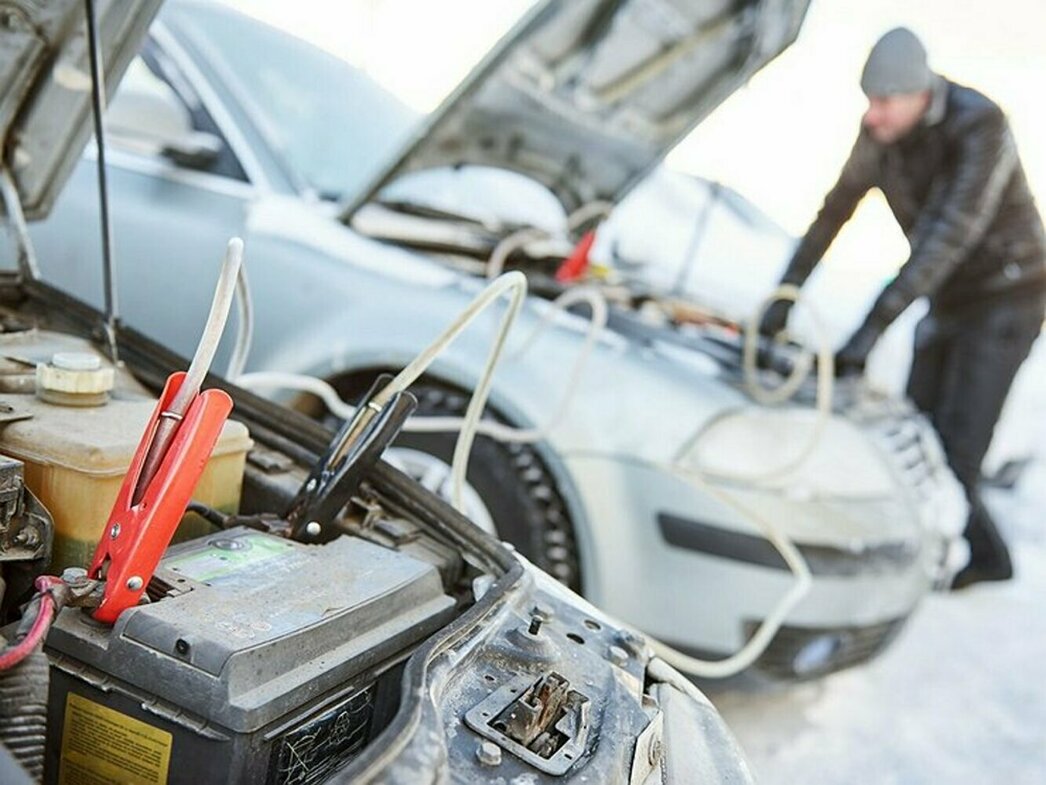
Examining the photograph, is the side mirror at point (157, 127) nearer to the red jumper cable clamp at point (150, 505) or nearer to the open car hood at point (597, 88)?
the open car hood at point (597, 88)

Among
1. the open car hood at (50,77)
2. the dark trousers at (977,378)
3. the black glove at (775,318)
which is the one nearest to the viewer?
the open car hood at (50,77)

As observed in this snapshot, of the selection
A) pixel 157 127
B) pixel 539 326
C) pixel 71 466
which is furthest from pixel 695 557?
pixel 157 127

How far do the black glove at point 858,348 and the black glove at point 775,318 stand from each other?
27 centimetres

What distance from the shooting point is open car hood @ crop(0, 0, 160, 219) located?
62.9 inches

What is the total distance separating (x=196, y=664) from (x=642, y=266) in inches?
132

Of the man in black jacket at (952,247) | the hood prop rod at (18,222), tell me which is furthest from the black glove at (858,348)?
the hood prop rod at (18,222)

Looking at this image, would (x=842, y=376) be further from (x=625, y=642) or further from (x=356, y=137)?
(x=625, y=642)

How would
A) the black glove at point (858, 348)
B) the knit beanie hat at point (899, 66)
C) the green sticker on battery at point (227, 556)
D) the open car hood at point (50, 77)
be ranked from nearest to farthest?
1. the green sticker on battery at point (227, 556)
2. the open car hood at point (50, 77)
3. the black glove at point (858, 348)
4. the knit beanie hat at point (899, 66)

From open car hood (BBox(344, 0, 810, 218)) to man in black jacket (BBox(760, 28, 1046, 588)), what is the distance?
1.78 feet

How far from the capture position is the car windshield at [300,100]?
9.27 ft

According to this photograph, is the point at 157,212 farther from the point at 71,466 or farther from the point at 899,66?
the point at 899,66

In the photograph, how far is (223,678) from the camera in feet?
3.00

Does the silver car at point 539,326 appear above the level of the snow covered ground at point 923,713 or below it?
above

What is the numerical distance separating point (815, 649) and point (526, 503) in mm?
827
